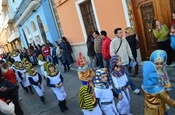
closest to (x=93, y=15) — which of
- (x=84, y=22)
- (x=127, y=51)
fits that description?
(x=84, y=22)

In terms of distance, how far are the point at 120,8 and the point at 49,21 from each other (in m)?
7.87

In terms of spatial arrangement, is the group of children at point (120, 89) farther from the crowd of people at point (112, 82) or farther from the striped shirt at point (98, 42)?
the striped shirt at point (98, 42)

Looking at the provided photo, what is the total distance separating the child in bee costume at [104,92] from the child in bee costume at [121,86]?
0.95 ft

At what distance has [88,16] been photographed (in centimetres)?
1126

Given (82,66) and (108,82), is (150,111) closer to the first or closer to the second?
(108,82)

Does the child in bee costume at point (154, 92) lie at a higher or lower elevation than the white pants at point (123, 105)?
higher

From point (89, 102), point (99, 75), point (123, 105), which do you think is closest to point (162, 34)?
point (123, 105)

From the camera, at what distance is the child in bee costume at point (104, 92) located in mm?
3861

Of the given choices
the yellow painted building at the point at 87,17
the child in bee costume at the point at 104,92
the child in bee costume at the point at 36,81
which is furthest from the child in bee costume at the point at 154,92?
the yellow painted building at the point at 87,17

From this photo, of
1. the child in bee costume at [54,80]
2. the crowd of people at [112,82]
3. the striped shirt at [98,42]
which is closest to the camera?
the crowd of people at [112,82]

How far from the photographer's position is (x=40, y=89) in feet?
22.9

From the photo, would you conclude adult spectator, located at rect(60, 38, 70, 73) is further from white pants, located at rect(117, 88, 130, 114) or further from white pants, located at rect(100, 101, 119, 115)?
white pants, located at rect(100, 101, 119, 115)

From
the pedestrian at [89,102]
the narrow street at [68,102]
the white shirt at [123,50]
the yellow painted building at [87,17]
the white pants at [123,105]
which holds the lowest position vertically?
the narrow street at [68,102]

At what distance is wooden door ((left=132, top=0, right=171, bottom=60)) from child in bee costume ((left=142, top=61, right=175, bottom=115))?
15.3 feet
